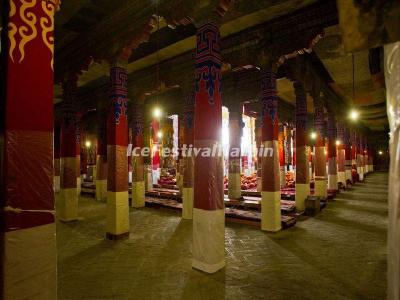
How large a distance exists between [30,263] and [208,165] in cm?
260

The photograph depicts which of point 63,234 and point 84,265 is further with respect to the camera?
point 63,234

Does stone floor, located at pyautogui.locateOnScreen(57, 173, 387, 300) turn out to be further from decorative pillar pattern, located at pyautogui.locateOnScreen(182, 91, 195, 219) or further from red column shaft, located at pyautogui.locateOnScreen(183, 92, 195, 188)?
red column shaft, located at pyautogui.locateOnScreen(183, 92, 195, 188)

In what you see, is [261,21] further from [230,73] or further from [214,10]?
[230,73]

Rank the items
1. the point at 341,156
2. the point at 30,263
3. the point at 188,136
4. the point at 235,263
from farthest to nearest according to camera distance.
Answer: the point at 341,156
the point at 188,136
the point at 235,263
the point at 30,263

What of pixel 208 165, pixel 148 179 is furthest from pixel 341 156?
pixel 208 165

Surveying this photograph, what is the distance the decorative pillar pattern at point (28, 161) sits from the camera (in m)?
1.89

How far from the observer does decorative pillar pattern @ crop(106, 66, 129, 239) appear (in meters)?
5.48

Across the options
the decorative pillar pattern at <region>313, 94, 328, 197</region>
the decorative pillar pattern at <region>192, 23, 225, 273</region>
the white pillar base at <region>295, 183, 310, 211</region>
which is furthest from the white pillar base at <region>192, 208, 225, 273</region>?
the decorative pillar pattern at <region>313, 94, 328, 197</region>

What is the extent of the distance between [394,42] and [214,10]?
302 centimetres

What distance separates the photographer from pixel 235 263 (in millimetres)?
4215

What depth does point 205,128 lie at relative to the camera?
4.05 metres

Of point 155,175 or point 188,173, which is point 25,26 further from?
point 155,175

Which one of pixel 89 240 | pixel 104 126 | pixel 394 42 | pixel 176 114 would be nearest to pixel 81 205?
pixel 104 126

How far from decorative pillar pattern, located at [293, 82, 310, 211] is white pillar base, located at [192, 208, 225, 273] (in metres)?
5.24
